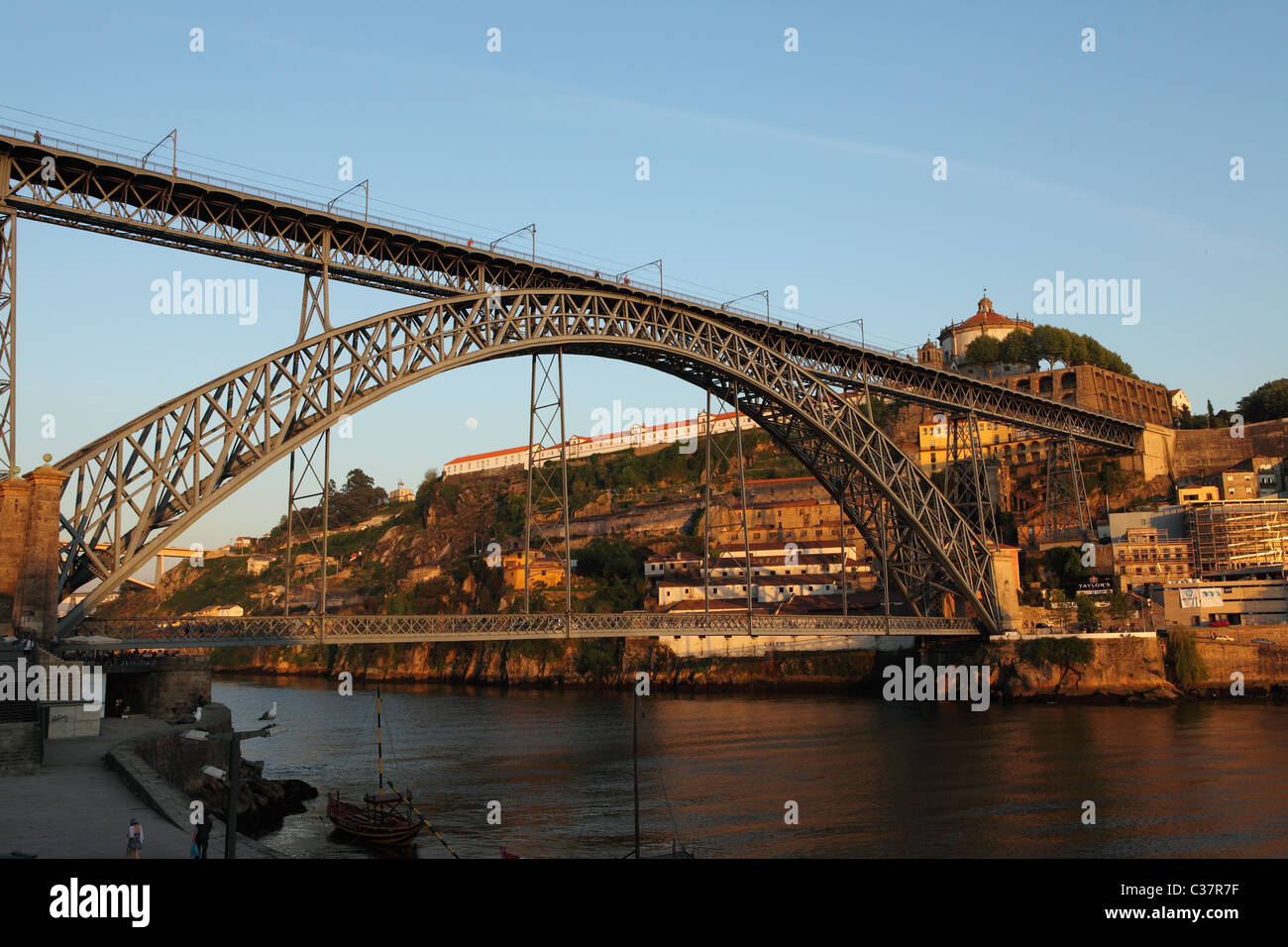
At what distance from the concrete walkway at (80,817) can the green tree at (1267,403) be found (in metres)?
90.7

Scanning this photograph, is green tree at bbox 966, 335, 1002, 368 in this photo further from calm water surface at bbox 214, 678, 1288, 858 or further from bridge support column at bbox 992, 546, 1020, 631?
calm water surface at bbox 214, 678, 1288, 858

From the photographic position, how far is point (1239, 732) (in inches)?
1694

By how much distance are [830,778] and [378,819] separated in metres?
14.7

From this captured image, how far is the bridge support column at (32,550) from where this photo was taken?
1138 inches

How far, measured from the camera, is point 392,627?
4372 centimetres

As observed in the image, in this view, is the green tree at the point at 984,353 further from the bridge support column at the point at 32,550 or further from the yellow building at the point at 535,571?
the bridge support column at the point at 32,550

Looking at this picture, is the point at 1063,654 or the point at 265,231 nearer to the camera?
the point at 265,231

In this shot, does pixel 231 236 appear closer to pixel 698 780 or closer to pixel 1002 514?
pixel 698 780

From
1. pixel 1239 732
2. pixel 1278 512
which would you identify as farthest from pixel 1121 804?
Result: pixel 1278 512

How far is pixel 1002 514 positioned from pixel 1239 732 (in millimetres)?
39952

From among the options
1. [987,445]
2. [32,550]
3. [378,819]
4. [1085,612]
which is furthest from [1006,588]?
[32,550]

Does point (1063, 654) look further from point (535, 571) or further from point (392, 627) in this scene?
point (535, 571)

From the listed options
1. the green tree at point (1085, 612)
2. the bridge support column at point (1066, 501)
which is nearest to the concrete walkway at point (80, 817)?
the green tree at point (1085, 612)

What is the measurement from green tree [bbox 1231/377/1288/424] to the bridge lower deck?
4958 centimetres
